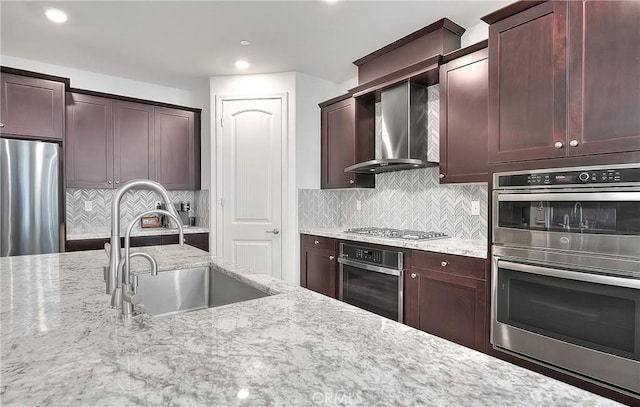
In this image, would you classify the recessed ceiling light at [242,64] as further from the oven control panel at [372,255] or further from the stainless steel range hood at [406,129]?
the oven control panel at [372,255]

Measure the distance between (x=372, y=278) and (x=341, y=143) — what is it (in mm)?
1538

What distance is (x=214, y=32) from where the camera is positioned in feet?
9.43

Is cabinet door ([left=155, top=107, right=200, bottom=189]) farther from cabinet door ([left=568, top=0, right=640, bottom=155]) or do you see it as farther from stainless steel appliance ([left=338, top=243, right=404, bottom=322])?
cabinet door ([left=568, top=0, right=640, bottom=155])

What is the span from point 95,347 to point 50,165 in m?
3.16

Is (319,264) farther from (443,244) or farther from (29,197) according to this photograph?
(29,197)

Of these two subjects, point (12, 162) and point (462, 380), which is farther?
point (12, 162)

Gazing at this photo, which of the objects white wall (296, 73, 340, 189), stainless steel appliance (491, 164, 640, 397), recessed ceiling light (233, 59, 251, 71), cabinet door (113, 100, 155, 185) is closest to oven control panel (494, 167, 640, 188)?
stainless steel appliance (491, 164, 640, 397)

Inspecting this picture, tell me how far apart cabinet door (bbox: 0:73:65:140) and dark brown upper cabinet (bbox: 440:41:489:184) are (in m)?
3.47

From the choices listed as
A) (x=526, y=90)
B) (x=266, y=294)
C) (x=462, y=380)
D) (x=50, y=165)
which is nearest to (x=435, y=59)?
(x=526, y=90)

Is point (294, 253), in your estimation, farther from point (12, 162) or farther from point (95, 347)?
point (95, 347)

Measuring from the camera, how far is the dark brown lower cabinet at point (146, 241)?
134 inches

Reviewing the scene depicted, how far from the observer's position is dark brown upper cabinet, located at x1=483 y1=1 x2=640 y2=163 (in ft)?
5.05

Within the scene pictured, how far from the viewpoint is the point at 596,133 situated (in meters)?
1.63

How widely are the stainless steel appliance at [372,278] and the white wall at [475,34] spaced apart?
1794 millimetres
